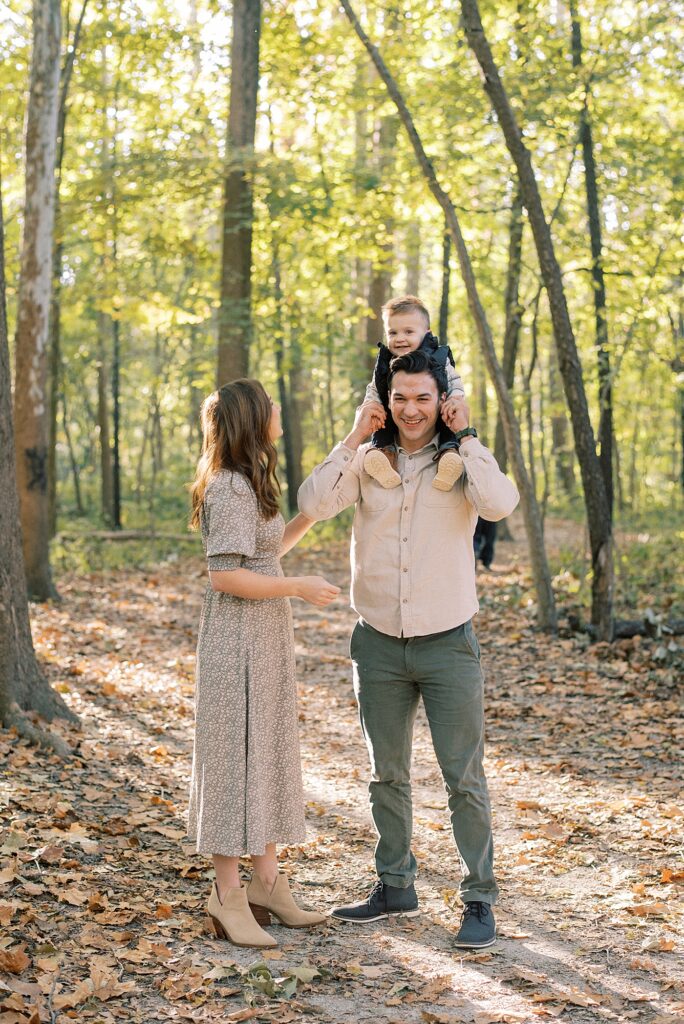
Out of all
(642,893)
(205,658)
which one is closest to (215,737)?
(205,658)

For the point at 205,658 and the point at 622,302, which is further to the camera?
the point at 622,302

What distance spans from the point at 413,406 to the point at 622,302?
36.5ft

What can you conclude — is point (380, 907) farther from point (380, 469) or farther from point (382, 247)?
point (382, 247)

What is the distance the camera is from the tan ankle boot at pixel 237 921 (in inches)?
151

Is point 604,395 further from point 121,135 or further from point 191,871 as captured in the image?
point 121,135

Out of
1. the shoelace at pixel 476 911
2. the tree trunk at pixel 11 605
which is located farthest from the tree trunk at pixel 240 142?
the shoelace at pixel 476 911

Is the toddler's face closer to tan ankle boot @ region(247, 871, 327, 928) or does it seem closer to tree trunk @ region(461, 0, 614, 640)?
tan ankle boot @ region(247, 871, 327, 928)

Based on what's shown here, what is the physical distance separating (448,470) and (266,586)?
0.82 m

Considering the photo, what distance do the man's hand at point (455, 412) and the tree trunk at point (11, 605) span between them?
113 inches

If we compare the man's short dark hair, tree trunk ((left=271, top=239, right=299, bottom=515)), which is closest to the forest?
tree trunk ((left=271, top=239, right=299, bottom=515))

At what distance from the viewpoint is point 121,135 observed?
1991 centimetres

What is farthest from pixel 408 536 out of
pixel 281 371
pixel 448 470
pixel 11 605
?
pixel 281 371

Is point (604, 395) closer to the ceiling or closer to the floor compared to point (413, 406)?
closer to the ceiling

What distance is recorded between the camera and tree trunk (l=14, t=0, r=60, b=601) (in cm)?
1054
